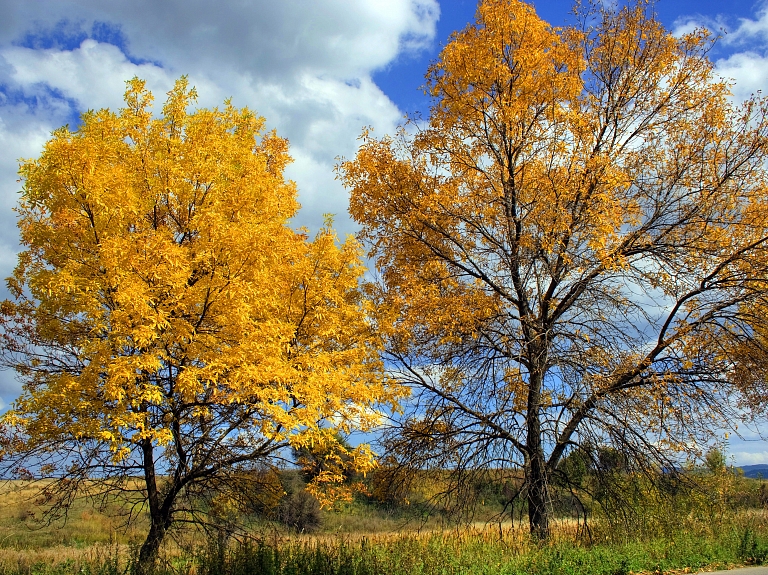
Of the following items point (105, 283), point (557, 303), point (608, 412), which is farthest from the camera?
point (557, 303)

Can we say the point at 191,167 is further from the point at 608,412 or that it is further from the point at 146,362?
the point at 608,412

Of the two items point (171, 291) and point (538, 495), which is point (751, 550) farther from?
point (171, 291)

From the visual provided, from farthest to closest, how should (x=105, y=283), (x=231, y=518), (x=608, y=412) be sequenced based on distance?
(x=231, y=518) → (x=608, y=412) → (x=105, y=283)

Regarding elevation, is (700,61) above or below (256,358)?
above

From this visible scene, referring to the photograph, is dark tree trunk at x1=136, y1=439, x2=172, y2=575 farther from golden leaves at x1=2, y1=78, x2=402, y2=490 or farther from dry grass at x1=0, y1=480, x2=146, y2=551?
dry grass at x1=0, y1=480, x2=146, y2=551

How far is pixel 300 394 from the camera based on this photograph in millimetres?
8172

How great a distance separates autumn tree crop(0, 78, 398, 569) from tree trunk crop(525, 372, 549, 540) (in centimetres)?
274

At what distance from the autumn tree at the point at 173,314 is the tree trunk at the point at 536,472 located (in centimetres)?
274

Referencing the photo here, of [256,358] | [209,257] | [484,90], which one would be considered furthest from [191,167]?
[484,90]

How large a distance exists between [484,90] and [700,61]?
163 inches

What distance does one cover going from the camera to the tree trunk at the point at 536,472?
9.52 metres

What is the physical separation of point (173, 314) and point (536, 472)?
6.80 m

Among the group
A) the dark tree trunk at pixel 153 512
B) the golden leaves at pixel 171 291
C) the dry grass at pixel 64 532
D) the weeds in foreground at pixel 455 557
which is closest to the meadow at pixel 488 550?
the weeds in foreground at pixel 455 557

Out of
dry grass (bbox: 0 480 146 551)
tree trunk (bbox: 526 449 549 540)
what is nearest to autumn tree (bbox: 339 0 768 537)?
tree trunk (bbox: 526 449 549 540)
